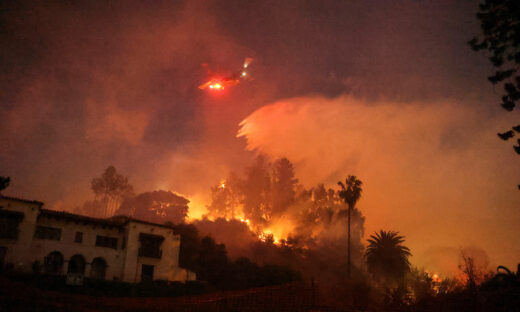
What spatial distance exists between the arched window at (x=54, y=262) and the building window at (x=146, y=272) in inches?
379

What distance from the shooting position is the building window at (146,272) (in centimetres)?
4508

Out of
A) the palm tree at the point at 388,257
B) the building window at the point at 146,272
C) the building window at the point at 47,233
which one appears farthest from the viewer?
the palm tree at the point at 388,257

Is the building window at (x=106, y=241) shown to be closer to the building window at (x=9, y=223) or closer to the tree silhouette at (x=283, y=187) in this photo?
the building window at (x=9, y=223)

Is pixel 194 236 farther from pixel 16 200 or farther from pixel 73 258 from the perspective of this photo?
pixel 16 200

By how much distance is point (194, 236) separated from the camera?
194 ft

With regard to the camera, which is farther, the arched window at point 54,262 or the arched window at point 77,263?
the arched window at point 77,263

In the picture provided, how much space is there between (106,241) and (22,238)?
31.9 feet

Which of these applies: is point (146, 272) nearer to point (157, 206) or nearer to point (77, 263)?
point (77, 263)

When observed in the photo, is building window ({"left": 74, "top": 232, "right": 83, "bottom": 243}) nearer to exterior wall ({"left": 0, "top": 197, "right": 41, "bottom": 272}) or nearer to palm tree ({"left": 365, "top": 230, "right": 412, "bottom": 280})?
exterior wall ({"left": 0, "top": 197, "right": 41, "bottom": 272})

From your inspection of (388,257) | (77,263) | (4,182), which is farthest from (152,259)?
(388,257)

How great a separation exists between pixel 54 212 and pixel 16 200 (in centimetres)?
429

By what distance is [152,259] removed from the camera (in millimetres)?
46031

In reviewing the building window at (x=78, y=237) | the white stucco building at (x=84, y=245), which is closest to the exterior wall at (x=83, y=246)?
the white stucco building at (x=84, y=245)

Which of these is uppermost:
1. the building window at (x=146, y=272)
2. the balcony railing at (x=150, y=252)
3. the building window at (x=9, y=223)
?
the building window at (x=9, y=223)
